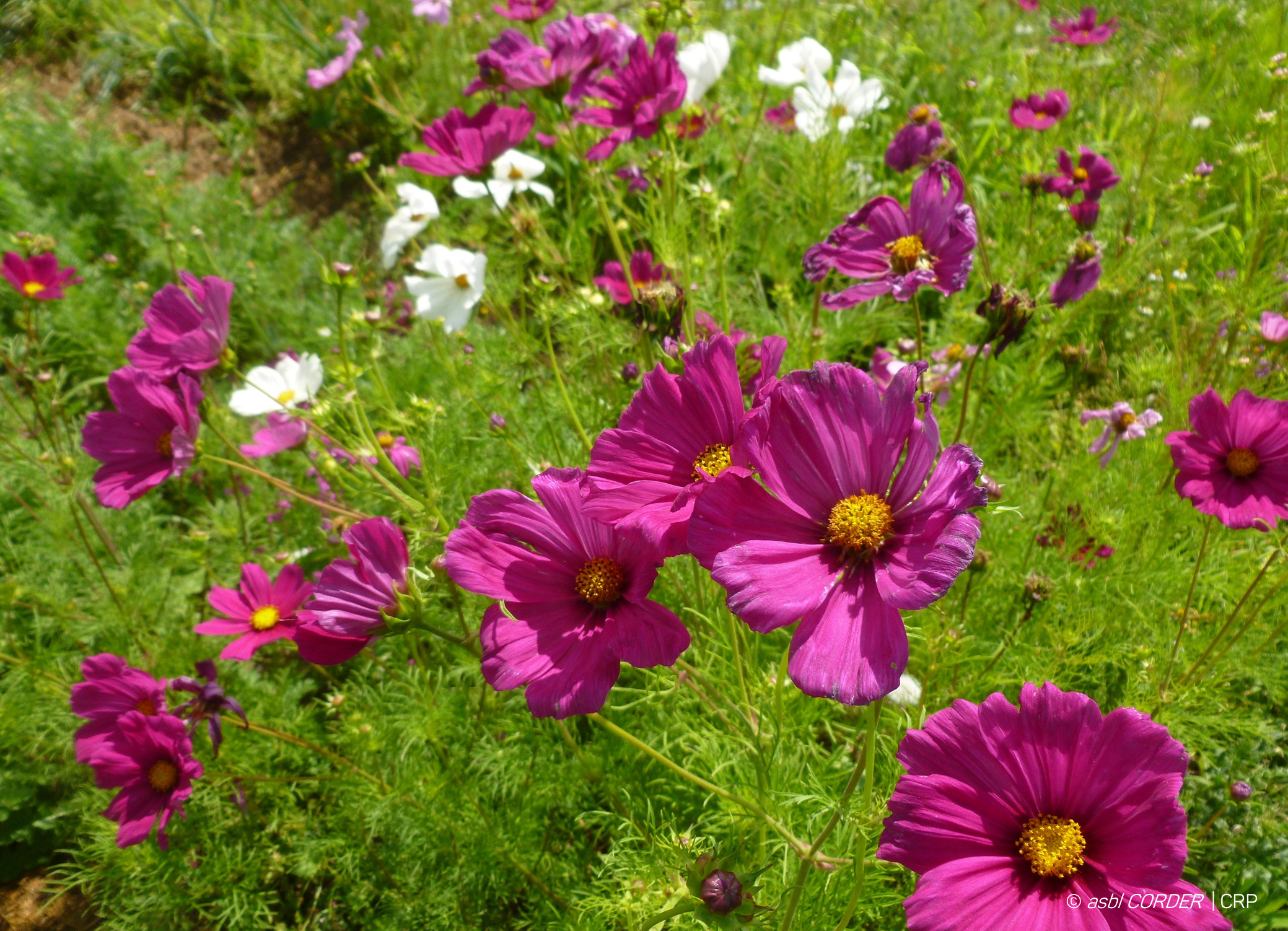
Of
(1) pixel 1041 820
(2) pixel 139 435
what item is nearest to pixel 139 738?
(2) pixel 139 435

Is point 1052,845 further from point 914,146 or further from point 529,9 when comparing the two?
point 529,9

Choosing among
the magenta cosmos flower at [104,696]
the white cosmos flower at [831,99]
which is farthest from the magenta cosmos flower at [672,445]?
the white cosmos flower at [831,99]

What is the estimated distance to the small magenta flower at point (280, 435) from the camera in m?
1.54

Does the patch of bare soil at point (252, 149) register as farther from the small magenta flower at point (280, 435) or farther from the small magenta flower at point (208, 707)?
the small magenta flower at point (208, 707)

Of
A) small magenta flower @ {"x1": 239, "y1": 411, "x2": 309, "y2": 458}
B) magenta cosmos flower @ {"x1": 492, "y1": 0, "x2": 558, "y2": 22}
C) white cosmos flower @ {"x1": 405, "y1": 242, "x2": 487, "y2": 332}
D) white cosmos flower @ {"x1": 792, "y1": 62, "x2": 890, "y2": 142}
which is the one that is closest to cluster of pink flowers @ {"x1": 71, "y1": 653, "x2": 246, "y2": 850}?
small magenta flower @ {"x1": 239, "y1": 411, "x2": 309, "y2": 458}

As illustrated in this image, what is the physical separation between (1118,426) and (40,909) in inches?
91.3

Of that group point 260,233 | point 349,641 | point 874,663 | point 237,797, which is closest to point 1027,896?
point 874,663

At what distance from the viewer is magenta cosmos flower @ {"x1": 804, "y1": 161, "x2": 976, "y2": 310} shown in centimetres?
111

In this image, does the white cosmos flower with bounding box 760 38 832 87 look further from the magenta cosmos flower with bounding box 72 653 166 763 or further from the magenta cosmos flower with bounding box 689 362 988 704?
the magenta cosmos flower with bounding box 72 653 166 763

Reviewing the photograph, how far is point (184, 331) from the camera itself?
4.47 feet

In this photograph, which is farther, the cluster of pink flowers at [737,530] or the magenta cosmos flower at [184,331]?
the magenta cosmos flower at [184,331]

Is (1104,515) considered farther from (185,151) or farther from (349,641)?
(185,151)

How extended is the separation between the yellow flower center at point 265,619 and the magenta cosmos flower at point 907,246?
3.66 feet

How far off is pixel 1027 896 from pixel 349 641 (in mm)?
715
